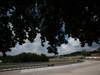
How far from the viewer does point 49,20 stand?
5.04 meters

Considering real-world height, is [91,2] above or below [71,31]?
above

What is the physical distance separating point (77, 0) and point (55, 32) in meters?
1.30

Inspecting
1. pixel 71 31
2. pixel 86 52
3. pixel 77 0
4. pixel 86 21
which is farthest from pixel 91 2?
pixel 86 52

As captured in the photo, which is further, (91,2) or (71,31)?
(71,31)

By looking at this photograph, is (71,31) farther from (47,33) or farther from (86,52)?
(86,52)

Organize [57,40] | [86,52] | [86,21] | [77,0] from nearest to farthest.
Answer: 1. [77,0]
2. [86,21]
3. [57,40]
4. [86,52]

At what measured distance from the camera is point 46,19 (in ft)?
16.2

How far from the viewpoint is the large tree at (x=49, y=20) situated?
4289 millimetres

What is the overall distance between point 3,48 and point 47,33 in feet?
3.60

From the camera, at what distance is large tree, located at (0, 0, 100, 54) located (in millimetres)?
4289

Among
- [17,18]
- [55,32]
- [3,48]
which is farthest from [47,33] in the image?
[3,48]

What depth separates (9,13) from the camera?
5.25 metres

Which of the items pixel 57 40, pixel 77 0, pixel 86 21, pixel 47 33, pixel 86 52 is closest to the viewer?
pixel 77 0

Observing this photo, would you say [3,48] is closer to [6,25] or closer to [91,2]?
[6,25]
